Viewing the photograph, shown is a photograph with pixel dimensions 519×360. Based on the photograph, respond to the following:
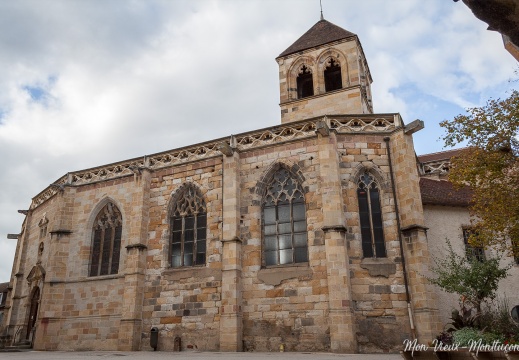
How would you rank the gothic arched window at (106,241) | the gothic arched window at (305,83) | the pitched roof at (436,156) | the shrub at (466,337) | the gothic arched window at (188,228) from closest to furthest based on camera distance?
the shrub at (466,337) < the gothic arched window at (188,228) < the gothic arched window at (106,241) < the gothic arched window at (305,83) < the pitched roof at (436,156)

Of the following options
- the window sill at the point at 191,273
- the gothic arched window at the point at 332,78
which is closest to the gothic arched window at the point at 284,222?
the window sill at the point at 191,273

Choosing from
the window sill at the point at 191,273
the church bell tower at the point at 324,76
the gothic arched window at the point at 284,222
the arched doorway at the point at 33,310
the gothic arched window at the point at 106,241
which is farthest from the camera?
the church bell tower at the point at 324,76

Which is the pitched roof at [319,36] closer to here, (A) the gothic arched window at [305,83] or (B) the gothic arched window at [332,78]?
(A) the gothic arched window at [305,83]

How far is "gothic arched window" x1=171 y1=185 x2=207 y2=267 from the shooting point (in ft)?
52.5

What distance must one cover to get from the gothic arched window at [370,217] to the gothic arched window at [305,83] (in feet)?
27.9

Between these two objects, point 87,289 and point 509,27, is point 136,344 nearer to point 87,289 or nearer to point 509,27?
point 87,289

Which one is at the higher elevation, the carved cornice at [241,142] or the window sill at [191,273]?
the carved cornice at [241,142]

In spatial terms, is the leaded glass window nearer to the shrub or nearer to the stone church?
the stone church

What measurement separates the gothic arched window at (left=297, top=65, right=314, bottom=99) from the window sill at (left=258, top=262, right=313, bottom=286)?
1036 cm

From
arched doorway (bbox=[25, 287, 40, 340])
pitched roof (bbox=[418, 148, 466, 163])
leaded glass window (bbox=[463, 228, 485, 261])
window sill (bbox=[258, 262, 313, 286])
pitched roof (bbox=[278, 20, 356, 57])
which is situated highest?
pitched roof (bbox=[278, 20, 356, 57])

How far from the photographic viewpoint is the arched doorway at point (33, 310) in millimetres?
18891

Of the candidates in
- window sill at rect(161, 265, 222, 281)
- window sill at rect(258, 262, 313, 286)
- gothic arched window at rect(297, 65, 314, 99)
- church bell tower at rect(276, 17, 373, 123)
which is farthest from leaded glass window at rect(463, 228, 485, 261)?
gothic arched window at rect(297, 65, 314, 99)

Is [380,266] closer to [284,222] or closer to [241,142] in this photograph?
[284,222]

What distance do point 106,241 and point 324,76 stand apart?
12910 mm
